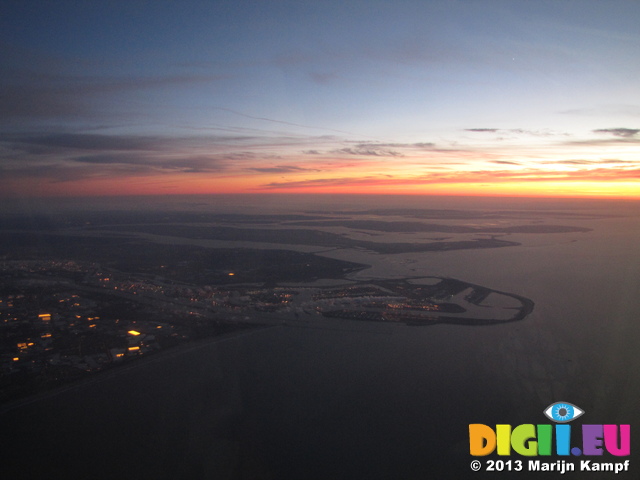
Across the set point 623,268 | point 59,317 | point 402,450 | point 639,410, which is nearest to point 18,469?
point 402,450

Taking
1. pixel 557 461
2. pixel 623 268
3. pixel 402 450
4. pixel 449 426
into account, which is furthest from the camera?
pixel 623 268

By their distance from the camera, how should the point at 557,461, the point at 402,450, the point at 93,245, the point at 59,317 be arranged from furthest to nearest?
the point at 93,245 → the point at 59,317 → the point at 402,450 → the point at 557,461

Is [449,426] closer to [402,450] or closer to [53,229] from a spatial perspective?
[402,450]

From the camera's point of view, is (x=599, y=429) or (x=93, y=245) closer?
(x=599, y=429)

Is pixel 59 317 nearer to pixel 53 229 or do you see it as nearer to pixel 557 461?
pixel 557 461

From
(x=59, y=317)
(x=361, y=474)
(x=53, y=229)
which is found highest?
(x=53, y=229)

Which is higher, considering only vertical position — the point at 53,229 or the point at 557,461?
the point at 53,229
